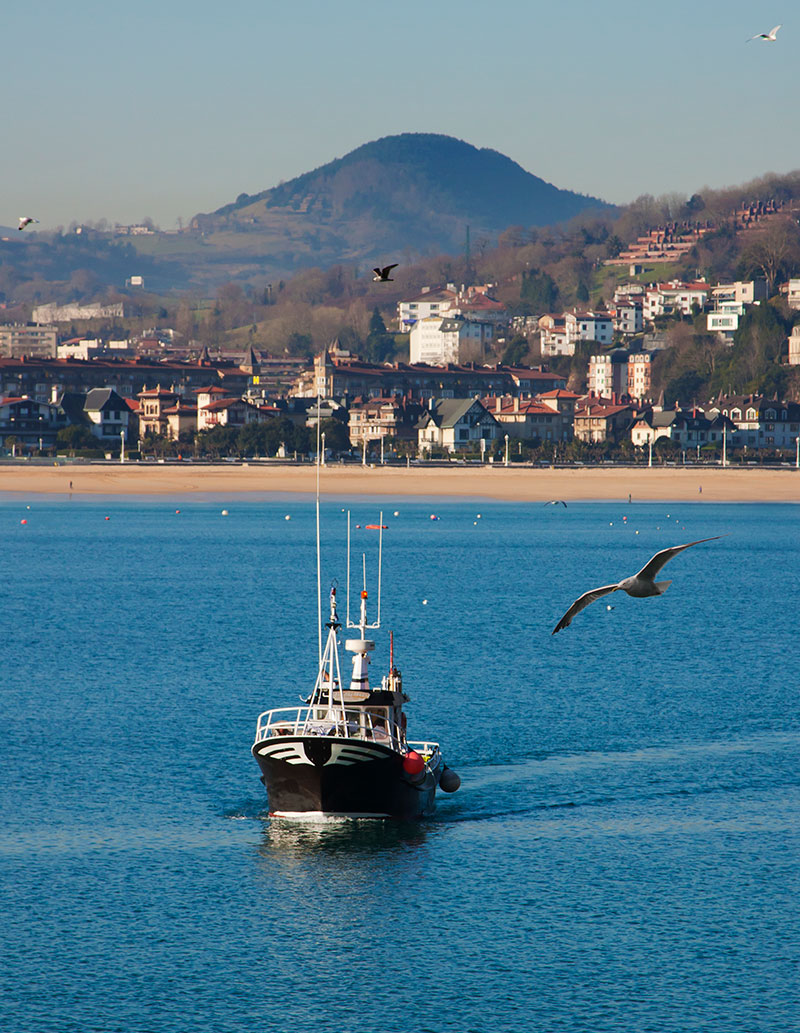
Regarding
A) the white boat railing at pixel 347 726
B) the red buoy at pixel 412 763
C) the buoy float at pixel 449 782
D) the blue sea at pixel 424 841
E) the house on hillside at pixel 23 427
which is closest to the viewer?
the blue sea at pixel 424 841

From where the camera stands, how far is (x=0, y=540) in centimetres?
10288

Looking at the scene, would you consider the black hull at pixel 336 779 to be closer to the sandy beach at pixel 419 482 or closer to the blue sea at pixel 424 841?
the blue sea at pixel 424 841

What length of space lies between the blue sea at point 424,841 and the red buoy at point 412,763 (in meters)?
1.45

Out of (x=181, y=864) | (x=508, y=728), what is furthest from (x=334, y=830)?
(x=508, y=728)

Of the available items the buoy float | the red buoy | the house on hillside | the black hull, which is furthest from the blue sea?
the house on hillside

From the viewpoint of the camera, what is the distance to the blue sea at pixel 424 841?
22734mm

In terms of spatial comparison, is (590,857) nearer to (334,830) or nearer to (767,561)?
(334,830)

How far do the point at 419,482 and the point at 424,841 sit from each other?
459 ft

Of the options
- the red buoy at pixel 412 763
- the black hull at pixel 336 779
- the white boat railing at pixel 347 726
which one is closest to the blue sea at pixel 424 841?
the black hull at pixel 336 779

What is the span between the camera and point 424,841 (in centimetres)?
2983

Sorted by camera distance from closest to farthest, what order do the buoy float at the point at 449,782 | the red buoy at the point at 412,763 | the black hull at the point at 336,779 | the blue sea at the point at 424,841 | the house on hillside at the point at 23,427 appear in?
the blue sea at the point at 424,841
the black hull at the point at 336,779
the red buoy at the point at 412,763
the buoy float at the point at 449,782
the house on hillside at the point at 23,427

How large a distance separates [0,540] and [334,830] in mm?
77977

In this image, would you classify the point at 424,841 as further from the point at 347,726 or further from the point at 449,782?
the point at 347,726

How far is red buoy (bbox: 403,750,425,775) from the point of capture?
29.6m
